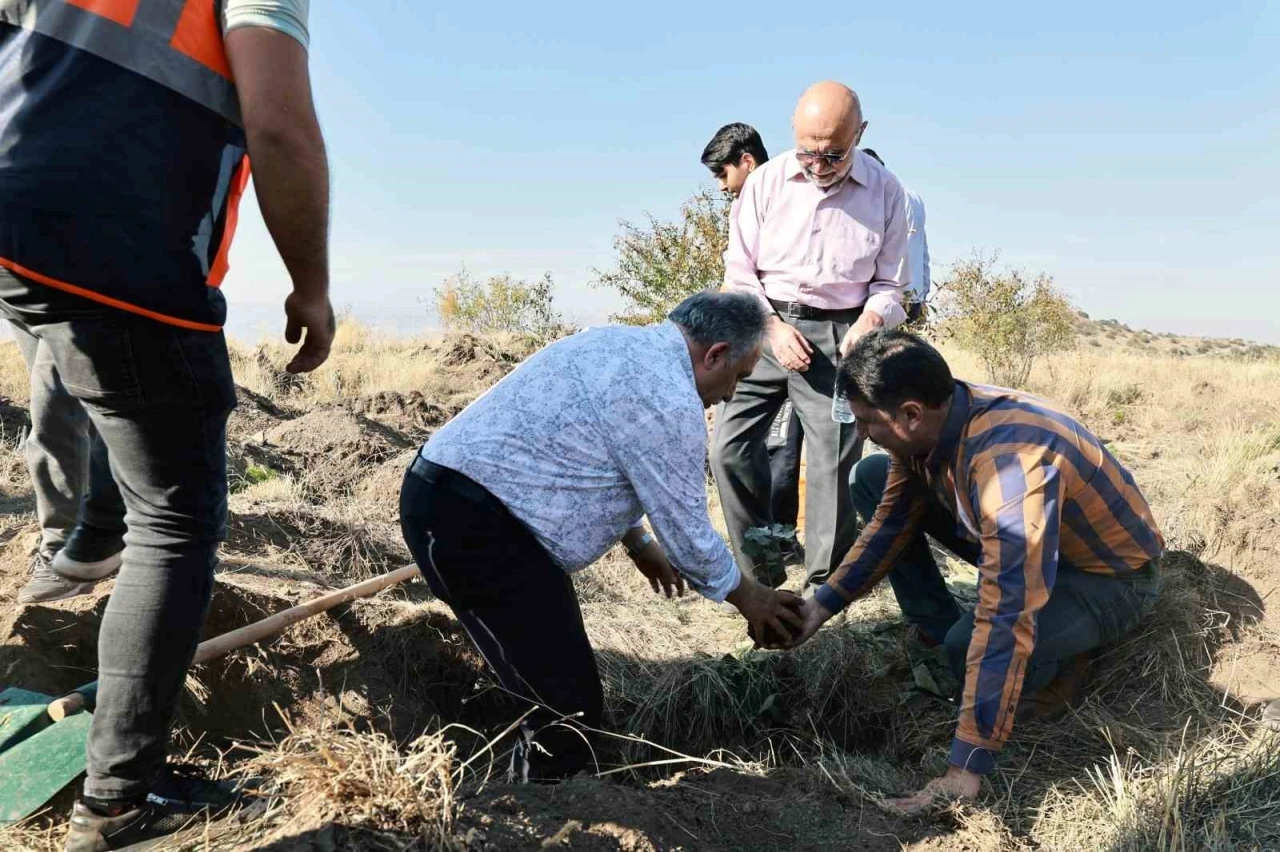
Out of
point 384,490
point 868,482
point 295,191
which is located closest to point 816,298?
point 868,482

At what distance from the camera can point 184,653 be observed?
1.97 metres

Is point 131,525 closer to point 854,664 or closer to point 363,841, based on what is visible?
point 363,841

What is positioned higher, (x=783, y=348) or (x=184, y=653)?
(x=783, y=348)

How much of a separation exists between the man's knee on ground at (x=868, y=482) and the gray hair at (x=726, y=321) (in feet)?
3.89

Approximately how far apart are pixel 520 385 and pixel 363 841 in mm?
1227

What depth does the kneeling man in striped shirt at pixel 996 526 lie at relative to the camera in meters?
2.53

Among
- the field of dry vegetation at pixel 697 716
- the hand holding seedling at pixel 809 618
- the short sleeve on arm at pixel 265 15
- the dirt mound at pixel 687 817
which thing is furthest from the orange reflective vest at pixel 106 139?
the hand holding seedling at pixel 809 618

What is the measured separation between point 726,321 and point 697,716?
156 cm

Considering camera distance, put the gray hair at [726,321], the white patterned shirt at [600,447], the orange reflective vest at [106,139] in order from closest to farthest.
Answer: the orange reflective vest at [106,139], the white patterned shirt at [600,447], the gray hair at [726,321]

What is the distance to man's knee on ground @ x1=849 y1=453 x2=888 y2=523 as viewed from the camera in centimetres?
360

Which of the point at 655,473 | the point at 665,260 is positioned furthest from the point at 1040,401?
the point at 665,260

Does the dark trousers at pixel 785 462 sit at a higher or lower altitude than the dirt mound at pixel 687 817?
higher

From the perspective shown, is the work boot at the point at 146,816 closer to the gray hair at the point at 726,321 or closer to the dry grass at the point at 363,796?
the dry grass at the point at 363,796

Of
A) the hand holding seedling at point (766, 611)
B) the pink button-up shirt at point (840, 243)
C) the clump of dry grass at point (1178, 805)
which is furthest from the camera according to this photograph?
the pink button-up shirt at point (840, 243)
